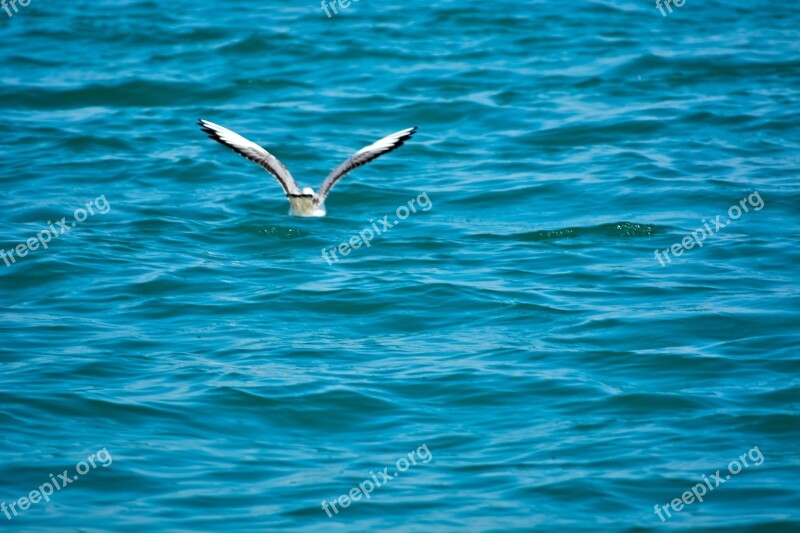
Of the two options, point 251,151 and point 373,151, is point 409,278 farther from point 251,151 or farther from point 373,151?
point 251,151

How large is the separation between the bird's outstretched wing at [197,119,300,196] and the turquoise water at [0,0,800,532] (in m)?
0.87

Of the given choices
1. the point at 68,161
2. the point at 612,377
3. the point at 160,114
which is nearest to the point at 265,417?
the point at 612,377

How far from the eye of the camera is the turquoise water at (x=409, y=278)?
28.4 ft

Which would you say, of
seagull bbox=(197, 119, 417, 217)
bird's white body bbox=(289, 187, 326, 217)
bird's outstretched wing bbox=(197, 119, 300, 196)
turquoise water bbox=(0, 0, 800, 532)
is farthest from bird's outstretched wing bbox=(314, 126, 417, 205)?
turquoise water bbox=(0, 0, 800, 532)

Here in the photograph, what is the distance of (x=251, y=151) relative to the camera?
13562mm

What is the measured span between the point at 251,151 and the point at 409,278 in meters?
2.42

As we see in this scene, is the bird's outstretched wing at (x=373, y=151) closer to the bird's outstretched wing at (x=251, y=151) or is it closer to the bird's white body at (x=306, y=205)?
the bird's white body at (x=306, y=205)

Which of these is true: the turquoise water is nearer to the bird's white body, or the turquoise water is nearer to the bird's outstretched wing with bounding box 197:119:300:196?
the bird's white body

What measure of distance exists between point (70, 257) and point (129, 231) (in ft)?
3.64

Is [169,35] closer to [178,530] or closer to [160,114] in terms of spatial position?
[160,114]

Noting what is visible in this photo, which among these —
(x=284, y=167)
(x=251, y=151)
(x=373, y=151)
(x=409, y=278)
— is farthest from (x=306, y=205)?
(x=409, y=278)

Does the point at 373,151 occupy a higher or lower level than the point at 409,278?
higher

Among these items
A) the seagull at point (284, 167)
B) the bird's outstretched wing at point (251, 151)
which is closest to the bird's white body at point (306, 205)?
the seagull at point (284, 167)

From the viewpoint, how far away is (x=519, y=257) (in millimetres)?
13516
